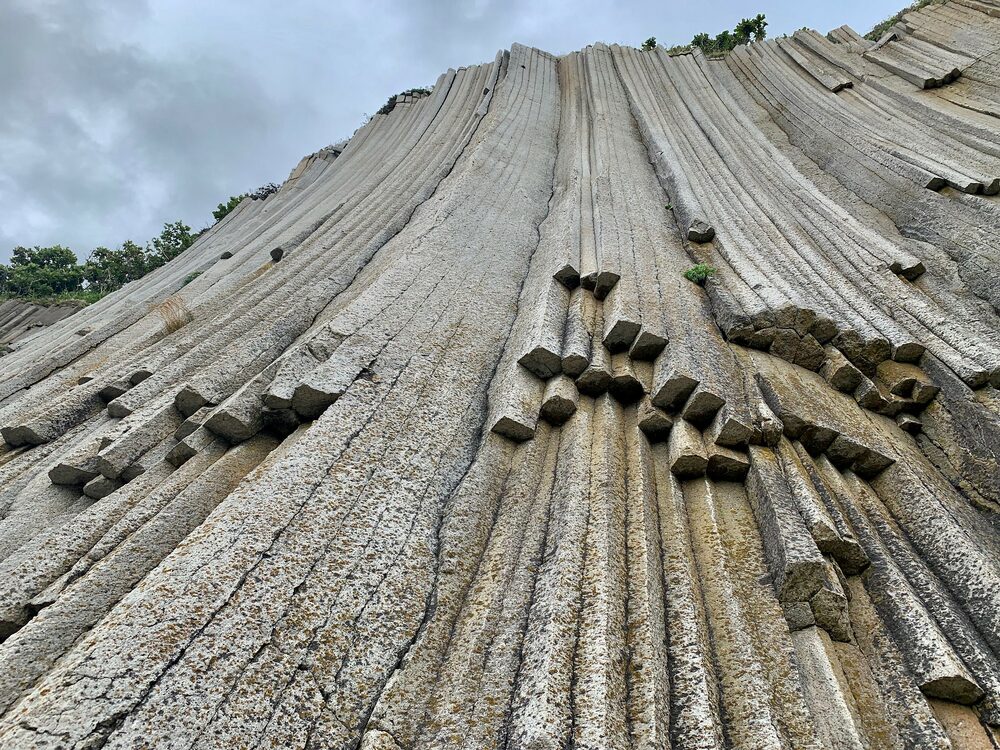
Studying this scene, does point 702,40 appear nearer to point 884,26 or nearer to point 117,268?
point 884,26

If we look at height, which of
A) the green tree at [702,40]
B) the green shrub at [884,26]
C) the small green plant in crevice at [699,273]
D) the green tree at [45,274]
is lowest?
the small green plant in crevice at [699,273]

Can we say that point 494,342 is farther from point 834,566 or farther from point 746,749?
point 746,749

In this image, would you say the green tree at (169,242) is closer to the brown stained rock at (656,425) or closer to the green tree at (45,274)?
Result: the green tree at (45,274)

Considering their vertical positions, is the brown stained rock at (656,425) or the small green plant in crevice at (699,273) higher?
the small green plant in crevice at (699,273)

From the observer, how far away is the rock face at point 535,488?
3648mm

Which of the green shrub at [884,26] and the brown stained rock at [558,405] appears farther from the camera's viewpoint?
the green shrub at [884,26]

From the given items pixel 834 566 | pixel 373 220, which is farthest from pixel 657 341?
pixel 373 220

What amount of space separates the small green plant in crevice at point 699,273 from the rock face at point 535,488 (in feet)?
0.52

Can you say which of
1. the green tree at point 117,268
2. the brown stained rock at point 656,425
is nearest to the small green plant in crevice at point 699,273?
the brown stained rock at point 656,425

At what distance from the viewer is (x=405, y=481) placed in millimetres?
5418

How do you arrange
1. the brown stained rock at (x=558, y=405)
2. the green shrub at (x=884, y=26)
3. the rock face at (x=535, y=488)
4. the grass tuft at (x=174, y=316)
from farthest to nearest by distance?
the green shrub at (x=884, y=26)
the grass tuft at (x=174, y=316)
the brown stained rock at (x=558, y=405)
the rock face at (x=535, y=488)

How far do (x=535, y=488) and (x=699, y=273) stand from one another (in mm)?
5327

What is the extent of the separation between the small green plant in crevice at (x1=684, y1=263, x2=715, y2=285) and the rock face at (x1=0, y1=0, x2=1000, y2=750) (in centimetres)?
16

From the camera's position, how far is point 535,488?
18.4ft
